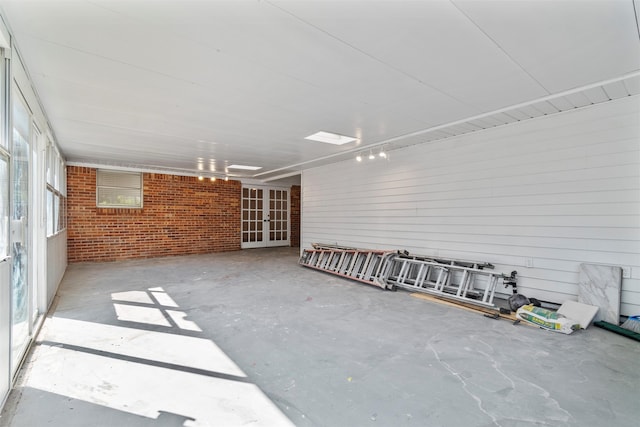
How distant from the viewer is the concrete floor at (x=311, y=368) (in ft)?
6.23

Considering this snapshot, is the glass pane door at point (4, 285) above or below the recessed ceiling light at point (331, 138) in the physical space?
below

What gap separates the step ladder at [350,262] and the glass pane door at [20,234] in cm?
446

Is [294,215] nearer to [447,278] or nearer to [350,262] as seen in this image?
[350,262]

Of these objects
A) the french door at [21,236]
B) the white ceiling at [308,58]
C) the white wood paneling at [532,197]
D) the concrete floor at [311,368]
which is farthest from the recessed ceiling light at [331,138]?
the french door at [21,236]

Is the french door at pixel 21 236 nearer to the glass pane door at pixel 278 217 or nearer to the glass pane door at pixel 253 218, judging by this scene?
the glass pane door at pixel 253 218

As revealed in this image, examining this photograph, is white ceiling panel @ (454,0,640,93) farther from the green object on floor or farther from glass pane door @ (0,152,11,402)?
glass pane door @ (0,152,11,402)

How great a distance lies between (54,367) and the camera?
96.1 inches

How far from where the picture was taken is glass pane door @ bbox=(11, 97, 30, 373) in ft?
8.16

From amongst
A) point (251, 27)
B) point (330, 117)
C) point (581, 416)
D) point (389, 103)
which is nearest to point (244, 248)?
point (330, 117)

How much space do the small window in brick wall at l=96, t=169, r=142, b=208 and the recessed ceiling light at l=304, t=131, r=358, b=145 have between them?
5.83 m

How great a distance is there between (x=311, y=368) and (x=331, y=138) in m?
4.04

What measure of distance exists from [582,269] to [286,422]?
391 cm

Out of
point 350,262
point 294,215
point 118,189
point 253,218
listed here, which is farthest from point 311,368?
point 294,215

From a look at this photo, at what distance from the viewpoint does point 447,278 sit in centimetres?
502
